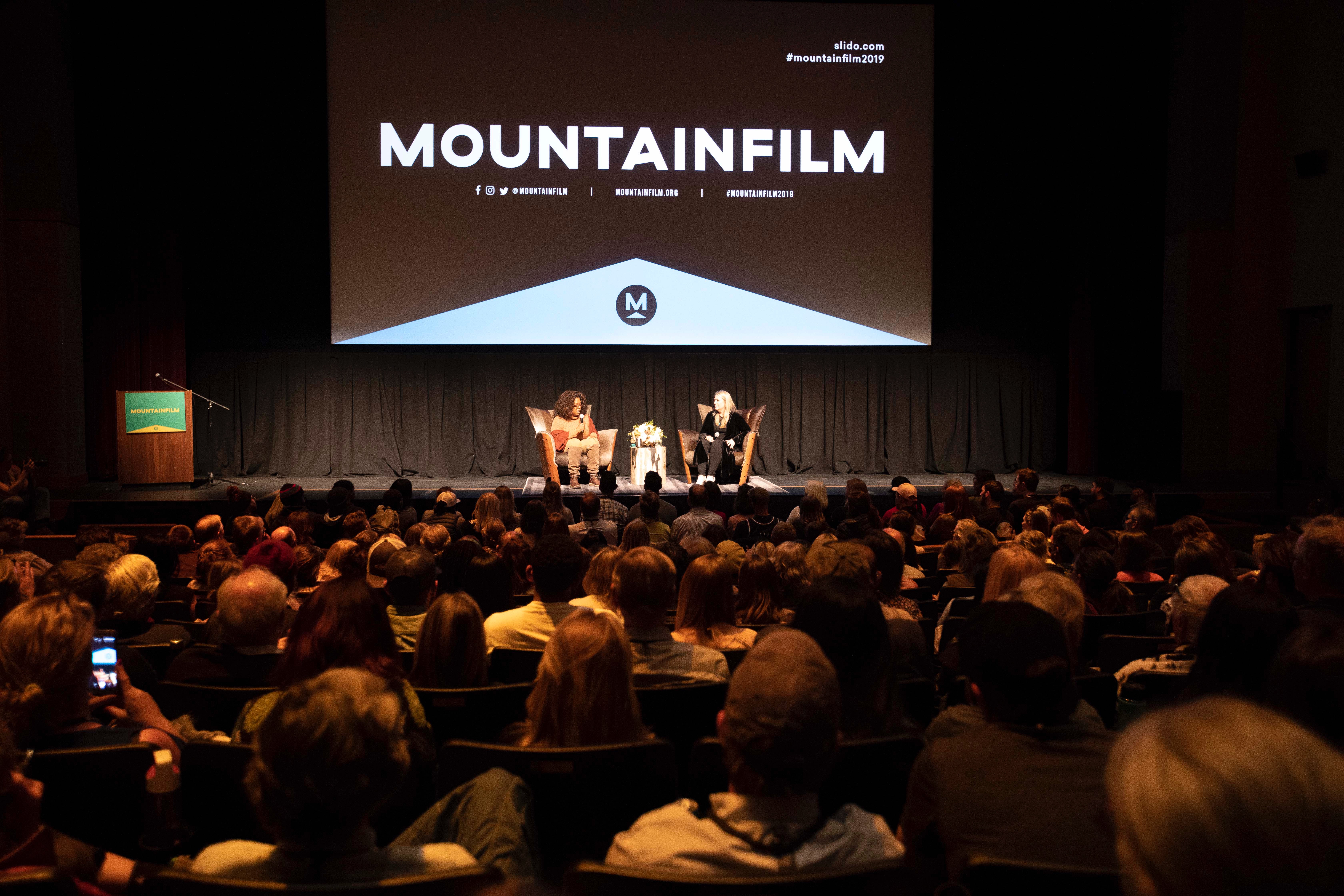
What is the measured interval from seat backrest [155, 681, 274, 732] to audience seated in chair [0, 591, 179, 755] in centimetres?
42

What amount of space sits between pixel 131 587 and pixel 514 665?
4.17ft

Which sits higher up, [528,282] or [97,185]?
[97,185]

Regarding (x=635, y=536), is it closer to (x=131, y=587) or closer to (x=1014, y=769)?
(x=131, y=587)

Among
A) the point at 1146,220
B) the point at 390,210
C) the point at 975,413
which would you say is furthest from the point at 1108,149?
the point at 390,210

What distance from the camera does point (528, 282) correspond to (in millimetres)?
11688

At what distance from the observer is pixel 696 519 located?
5871 mm

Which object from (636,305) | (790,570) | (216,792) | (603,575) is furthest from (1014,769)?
(636,305)

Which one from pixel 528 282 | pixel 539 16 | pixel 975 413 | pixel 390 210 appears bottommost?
pixel 975 413

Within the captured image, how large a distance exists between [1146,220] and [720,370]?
545 cm

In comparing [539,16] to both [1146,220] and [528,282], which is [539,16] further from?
[1146,220]

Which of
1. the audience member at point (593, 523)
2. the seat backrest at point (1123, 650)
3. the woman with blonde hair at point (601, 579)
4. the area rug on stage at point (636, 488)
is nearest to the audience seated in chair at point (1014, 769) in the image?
the seat backrest at point (1123, 650)

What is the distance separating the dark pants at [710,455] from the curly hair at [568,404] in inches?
51.5

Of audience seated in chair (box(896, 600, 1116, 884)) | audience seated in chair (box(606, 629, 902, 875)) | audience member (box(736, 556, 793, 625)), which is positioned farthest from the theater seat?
audience member (box(736, 556, 793, 625))

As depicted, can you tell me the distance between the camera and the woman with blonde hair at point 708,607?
9.84ft
